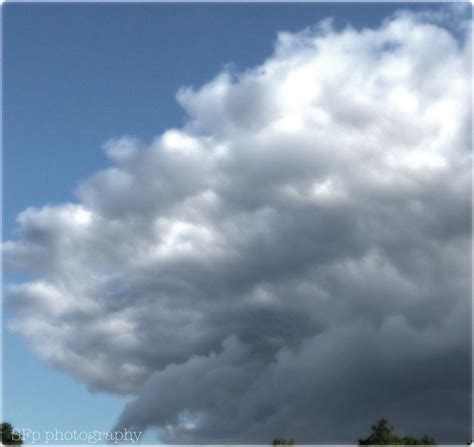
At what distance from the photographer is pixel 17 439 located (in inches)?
7589

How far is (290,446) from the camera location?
7840 inches

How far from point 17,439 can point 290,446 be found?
260 feet
